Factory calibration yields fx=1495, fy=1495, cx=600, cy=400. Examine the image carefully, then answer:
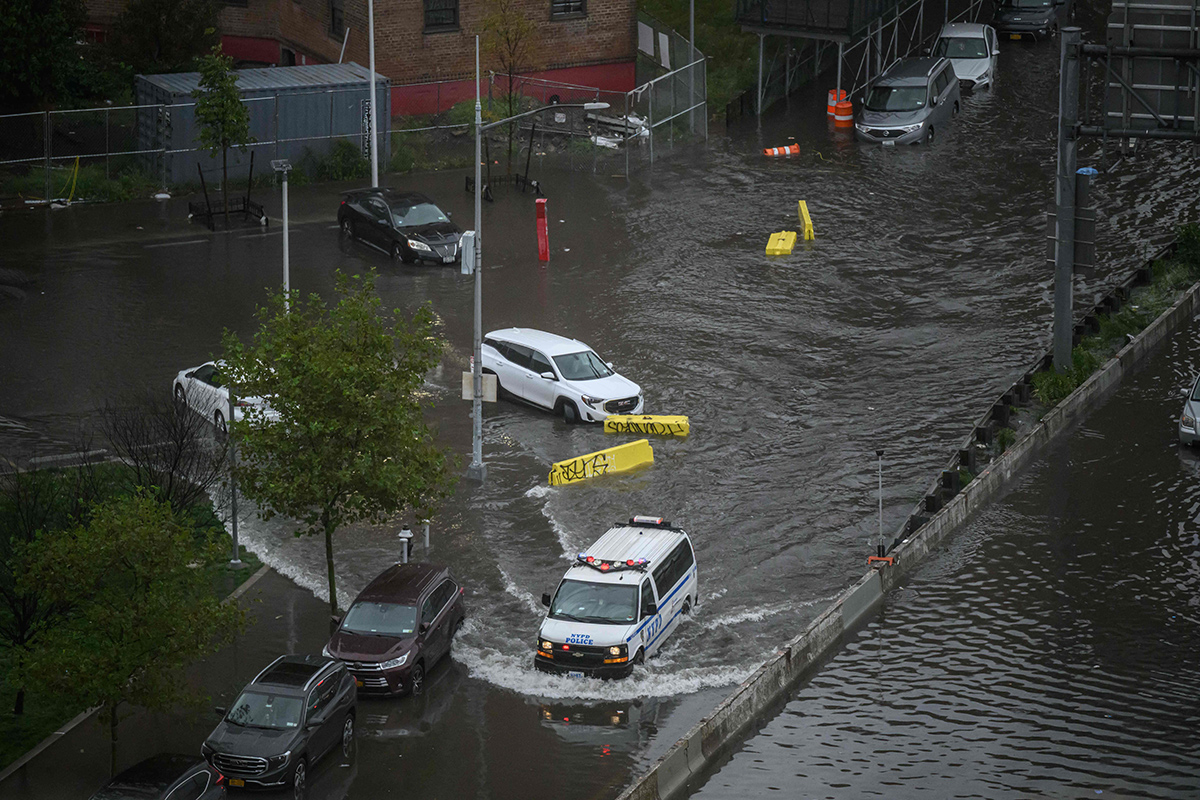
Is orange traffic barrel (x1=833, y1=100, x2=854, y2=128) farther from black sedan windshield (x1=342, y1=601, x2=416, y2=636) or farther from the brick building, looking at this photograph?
black sedan windshield (x1=342, y1=601, x2=416, y2=636)

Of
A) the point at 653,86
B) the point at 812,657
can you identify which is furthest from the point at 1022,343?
the point at 653,86

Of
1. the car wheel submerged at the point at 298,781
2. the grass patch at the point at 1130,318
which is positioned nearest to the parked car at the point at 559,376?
the grass patch at the point at 1130,318

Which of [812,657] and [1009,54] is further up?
[1009,54]

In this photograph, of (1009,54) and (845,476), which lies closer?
(845,476)

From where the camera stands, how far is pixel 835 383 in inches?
1224

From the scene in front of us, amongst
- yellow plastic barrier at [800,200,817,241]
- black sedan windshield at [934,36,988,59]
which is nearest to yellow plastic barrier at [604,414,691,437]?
yellow plastic barrier at [800,200,817,241]

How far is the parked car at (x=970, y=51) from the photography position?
1988 inches

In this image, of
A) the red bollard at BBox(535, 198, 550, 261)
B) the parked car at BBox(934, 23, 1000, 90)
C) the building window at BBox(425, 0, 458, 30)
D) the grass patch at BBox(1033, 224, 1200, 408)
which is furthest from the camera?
the parked car at BBox(934, 23, 1000, 90)

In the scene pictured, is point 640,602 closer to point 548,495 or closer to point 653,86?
point 548,495

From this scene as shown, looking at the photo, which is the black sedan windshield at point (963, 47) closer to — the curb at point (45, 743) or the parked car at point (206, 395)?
the parked car at point (206, 395)

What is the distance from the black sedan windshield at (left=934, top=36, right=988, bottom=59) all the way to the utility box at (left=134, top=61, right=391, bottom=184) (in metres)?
19.4

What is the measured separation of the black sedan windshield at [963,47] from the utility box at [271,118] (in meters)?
19.4

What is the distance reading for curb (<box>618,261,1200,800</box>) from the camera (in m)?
18.0

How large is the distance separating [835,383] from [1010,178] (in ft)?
50.8
